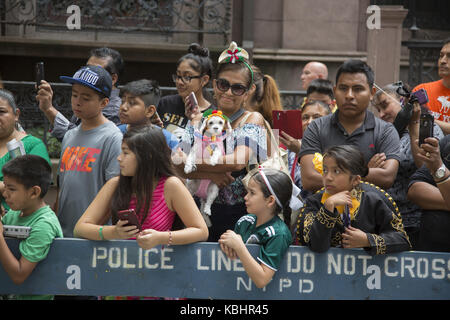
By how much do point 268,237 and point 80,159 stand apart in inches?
63.9

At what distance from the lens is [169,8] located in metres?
12.1

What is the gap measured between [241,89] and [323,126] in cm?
71

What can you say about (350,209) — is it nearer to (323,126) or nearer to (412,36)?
(323,126)

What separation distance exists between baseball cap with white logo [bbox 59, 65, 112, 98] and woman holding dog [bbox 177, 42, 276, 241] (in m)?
0.73

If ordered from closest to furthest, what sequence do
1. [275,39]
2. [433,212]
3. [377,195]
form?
[377,195], [433,212], [275,39]

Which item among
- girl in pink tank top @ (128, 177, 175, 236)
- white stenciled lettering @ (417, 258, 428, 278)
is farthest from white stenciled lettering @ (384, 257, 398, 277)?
girl in pink tank top @ (128, 177, 175, 236)

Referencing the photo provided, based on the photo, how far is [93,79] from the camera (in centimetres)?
480

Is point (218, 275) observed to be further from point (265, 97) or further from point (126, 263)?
point (265, 97)

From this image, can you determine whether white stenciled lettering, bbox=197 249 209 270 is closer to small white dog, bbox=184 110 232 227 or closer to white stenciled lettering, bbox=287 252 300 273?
white stenciled lettering, bbox=287 252 300 273

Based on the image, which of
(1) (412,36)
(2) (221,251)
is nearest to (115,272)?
(2) (221,251)

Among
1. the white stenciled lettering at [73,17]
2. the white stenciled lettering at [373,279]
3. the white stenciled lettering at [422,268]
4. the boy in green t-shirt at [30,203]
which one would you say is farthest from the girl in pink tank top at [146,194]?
the white stenciled lettering at [73,17]

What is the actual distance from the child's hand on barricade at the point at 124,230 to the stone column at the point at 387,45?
700 centimetres

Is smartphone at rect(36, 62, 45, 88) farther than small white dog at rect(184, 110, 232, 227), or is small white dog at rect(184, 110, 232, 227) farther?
smartphone at rect(36, 62, 45, 88)

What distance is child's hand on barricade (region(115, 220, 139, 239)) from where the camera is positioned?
3.80m
